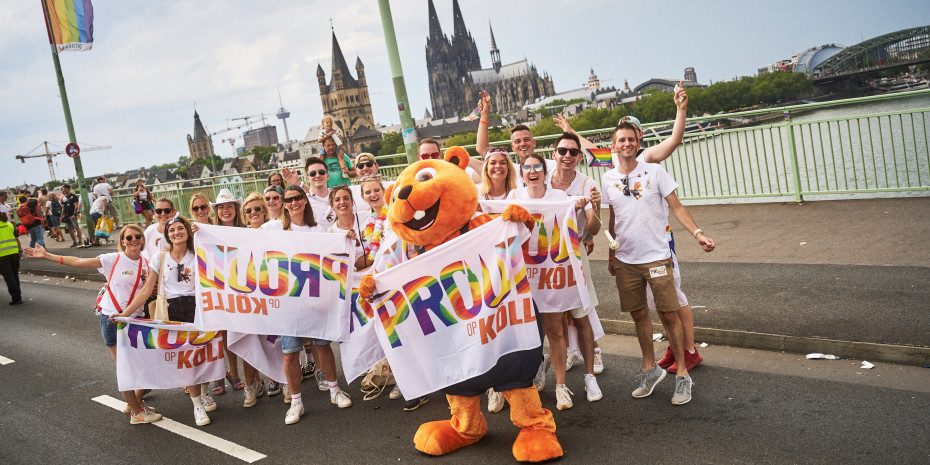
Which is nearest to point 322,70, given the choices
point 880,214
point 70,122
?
point 70,122

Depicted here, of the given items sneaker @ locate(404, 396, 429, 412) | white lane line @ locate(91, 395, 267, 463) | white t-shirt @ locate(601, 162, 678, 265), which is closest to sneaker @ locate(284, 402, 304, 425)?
white lane line @ locate(91, 395, 267, 463)

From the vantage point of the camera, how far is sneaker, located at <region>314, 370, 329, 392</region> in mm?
6547

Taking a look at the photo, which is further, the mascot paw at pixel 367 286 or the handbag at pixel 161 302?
the handbag at pixel 161 302

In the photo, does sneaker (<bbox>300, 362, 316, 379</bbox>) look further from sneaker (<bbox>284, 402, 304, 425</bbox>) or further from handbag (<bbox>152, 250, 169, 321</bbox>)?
handbag (<bbox>152, 250, 169, 321</bbox>)

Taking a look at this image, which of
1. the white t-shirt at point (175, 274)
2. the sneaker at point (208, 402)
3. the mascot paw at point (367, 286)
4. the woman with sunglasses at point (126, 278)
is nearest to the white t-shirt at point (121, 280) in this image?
the woman with sunglasses at point (126, 278)

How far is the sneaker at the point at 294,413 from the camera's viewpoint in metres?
5.76

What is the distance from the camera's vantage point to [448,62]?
611 ft

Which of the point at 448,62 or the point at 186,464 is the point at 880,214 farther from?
the point at 448,62

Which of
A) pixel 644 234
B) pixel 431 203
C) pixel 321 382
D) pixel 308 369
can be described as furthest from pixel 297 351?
pixel 644 234

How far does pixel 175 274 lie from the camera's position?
6293 millimetres

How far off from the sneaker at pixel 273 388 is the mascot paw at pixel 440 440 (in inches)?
92.0

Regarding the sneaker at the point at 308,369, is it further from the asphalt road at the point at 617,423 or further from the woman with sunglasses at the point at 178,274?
the woman with sunglasses at the point at 178,274

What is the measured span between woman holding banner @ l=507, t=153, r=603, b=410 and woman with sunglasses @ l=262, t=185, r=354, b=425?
6.22 feet

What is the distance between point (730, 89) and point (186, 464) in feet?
129
